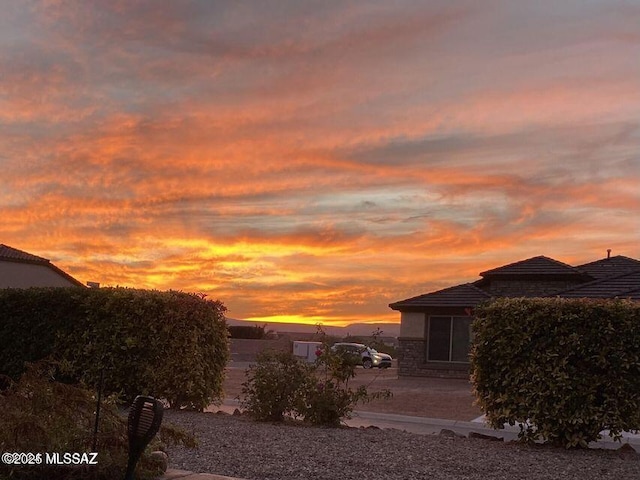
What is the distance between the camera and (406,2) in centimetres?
1332

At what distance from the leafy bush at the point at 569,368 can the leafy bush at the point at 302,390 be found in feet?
8.56

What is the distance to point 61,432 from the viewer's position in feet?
20.6

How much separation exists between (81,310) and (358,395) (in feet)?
19.8

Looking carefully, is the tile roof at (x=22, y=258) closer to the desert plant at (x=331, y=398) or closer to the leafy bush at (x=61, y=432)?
the desert plant at (x=331, y=398)

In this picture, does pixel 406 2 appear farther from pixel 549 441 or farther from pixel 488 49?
pixel 549 441

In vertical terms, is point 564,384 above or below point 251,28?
below

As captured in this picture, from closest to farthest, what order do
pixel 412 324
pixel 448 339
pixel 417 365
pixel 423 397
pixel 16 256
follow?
pixel 423 397 < pixel 448 339 < pixel 417 365 < pixel 412 324 < pixel 16 256

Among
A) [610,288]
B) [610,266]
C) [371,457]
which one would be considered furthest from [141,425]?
[610,266]

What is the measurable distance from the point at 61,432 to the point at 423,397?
1721 centimetres

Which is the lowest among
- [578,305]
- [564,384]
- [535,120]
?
[564,384]

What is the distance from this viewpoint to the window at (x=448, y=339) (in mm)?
31484

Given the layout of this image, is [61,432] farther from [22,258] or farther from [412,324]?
[22,258]

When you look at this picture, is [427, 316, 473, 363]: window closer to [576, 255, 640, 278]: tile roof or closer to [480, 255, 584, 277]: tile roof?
[480, 255, 584, 277]: tile roof

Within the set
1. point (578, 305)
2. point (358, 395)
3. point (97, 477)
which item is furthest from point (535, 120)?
point (97, 477)
